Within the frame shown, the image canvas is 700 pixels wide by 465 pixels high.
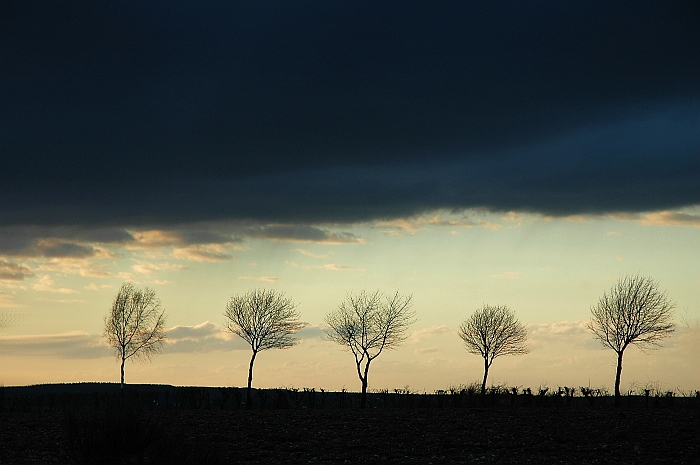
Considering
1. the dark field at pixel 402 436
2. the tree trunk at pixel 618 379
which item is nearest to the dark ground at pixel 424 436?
the dark field at pixel 402 436

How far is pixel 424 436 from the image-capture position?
34250mm

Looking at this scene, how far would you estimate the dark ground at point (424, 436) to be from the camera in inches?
1185

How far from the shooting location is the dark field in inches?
1150

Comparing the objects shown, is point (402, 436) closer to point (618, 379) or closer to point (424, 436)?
point (424, 436)

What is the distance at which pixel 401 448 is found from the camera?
3222cm

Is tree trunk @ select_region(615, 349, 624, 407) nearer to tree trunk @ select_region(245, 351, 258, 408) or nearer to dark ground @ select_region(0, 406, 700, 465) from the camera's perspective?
dark ground @ select_region(0, 406, 700, 465)

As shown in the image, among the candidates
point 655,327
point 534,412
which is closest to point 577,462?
point 534,412

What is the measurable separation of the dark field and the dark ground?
44mm

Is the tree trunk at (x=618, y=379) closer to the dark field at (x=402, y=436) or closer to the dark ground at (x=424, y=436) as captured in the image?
the dark field at (x=402, y=436)

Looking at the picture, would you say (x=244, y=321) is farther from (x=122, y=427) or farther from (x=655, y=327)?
(x=122, y=427)

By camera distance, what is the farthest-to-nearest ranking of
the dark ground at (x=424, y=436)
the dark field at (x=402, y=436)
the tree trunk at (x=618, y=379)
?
the tree trunk at (x=618, y=379)
the dark ground at (x=424, y=436)
the dark field at (x=402, y=436)

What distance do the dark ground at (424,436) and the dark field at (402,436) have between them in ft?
0.14

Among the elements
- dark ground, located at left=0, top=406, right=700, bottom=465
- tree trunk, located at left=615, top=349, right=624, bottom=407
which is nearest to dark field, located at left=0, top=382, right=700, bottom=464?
dark ground, located at left=0, top=406, right=700, bottom=465

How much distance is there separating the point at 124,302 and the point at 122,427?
46.7 m
